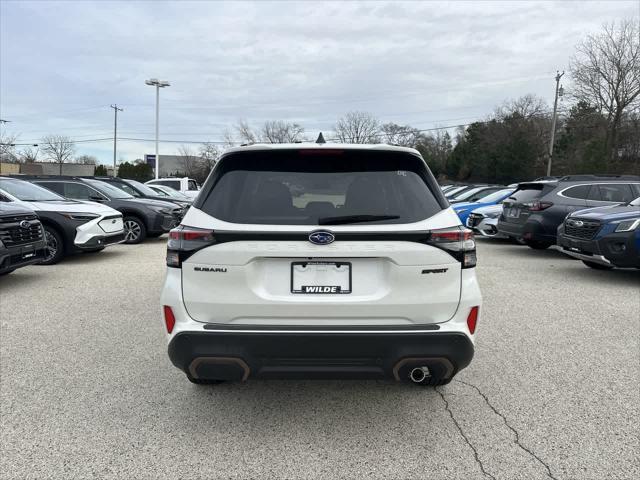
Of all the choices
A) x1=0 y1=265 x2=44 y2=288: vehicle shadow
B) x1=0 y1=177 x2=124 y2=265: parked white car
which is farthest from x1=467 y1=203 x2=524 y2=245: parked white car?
x1=0 y1=265 x2=44 y2=288: vehicle shadow

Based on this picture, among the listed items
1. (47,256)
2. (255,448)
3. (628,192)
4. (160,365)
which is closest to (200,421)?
(255,448)

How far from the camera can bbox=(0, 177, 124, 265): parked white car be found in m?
8.67

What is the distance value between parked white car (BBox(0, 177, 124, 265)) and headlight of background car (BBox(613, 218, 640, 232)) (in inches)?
343

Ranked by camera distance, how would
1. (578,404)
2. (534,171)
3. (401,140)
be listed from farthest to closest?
(401,140) < (534,171) < (578,404)

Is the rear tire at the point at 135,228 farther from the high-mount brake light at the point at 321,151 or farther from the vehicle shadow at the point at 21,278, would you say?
the high-mount brake light at the point at 321,151

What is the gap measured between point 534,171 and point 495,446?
51946 millimetres

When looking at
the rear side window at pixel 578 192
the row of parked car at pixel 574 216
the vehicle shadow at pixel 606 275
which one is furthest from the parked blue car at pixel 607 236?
the rear side window at pixel 578 192

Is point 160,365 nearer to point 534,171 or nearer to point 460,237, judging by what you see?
point 460,237

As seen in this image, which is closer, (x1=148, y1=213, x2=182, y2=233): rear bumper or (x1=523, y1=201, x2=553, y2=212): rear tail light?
(x1=523, y1=201, x2=553, y2=212): rear tail light

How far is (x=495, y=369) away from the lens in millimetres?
3965

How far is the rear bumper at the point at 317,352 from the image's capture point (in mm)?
2633

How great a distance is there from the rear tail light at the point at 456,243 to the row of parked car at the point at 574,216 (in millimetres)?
5596

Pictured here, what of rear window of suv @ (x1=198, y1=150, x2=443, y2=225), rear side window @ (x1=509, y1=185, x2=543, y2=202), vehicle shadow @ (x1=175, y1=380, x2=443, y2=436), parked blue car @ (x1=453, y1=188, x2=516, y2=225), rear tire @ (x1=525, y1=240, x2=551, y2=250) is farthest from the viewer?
parked blue car @ (x1=453, y1=188, x2=516, y2=225)

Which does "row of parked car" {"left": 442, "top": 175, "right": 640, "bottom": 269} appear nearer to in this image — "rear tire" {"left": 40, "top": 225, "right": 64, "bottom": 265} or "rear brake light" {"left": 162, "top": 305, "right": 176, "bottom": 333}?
"rear brake light" {"left": 162, "top": 305, "right": 176, "bottom": 333}
